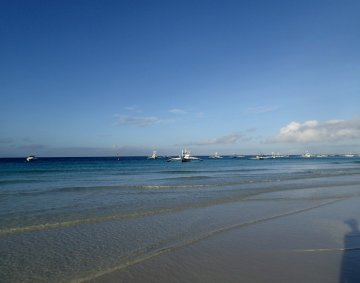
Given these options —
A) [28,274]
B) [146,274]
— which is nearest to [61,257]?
[28,274]

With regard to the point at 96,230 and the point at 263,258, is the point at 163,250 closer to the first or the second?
the point at 263,258

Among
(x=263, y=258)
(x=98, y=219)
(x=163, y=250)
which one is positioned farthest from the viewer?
(x=98, y=219)

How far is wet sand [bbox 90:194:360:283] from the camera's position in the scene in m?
6.55

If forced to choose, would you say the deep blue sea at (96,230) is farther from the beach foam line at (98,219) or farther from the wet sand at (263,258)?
the wet sand at (263,258)

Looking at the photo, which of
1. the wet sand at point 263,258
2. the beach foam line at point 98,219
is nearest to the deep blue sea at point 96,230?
the beach foam line at point 98,219

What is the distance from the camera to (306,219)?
40.5 feet

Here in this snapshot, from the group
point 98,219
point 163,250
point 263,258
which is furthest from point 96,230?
point 263,258

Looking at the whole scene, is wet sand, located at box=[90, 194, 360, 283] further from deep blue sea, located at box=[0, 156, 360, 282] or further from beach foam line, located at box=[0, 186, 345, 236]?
beach foam line, located at box=[0, 186, 345, 236]

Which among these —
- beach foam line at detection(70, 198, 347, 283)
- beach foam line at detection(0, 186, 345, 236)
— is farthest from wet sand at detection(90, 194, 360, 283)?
beach foam line at detection(0, 186, 345, 236)

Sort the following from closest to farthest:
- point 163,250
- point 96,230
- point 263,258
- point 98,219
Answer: point 263,258 < point 163,250 < point 96,230 < point 98,219

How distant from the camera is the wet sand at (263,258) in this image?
6547mm

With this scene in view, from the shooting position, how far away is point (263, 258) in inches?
303

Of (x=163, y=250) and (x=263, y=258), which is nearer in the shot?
(x=263, y=258)

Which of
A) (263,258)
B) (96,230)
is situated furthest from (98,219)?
(263,258)
